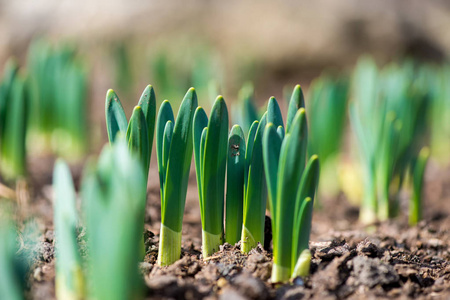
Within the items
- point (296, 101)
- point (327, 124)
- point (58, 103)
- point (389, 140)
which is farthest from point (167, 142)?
point (58, 103)

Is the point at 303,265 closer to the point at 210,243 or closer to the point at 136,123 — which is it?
the point at 210,243

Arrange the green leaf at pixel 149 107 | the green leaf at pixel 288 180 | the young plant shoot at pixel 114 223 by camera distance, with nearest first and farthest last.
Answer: the young plant shoot at pixel 114 223 < the green leaf at pixel 288 180 < the green leaf at pixel 149 107

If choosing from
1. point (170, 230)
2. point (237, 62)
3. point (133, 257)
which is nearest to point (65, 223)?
point (133, 257)

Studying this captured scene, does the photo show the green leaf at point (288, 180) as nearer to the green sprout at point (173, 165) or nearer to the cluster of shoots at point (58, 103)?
the green sprout at point (173, 165)

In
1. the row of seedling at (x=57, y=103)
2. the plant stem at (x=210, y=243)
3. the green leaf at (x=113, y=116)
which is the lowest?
the plant stem at (x=210, y=243)

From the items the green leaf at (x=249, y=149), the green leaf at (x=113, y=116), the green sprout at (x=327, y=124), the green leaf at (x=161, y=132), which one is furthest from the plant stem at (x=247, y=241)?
the green sprout at (x=327, y=124)

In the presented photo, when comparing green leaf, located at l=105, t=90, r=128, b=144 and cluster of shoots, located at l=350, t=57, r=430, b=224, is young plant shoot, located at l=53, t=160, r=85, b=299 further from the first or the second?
cluster of shoots, located at l=350, t=57, r=430, b=224
